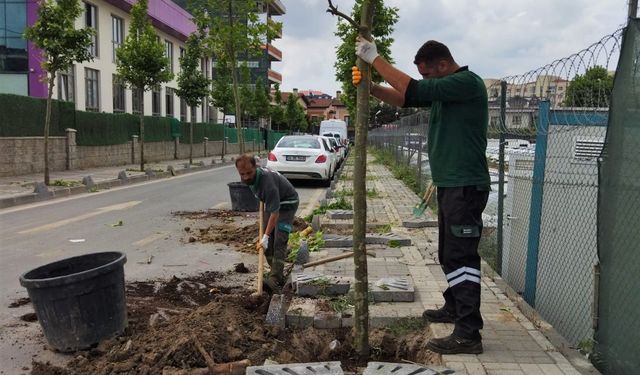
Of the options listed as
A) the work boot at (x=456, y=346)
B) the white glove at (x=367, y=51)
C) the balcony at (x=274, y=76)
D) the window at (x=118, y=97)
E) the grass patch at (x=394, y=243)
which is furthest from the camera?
the balcony at (x=274, y=76)

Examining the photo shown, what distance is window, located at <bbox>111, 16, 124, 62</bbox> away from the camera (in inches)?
1133

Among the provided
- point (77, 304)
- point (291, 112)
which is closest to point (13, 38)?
point (77, 304)

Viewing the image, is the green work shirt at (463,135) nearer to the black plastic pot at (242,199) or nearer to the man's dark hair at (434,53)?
the man's dark hair at (434,53)

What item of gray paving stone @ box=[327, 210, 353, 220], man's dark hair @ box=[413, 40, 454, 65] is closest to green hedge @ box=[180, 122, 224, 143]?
gray paving stone @ box=[327, 210, 353, 220]

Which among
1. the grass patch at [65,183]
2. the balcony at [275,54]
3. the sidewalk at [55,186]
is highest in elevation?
the balcony at [275,54]

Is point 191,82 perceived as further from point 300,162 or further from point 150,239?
point 150,239

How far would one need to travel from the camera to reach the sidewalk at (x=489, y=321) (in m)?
3.38

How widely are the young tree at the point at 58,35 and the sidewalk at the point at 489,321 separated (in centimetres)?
1062

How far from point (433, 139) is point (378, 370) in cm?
155

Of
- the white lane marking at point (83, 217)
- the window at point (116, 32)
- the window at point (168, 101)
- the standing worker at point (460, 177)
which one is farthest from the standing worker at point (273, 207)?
the window at point (168, 101)

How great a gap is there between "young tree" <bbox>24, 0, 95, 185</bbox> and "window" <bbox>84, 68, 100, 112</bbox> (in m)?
12.6

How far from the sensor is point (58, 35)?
1398 centimetres

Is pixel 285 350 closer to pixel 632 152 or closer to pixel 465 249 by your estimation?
pixel 465 249

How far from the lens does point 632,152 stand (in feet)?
10.4
